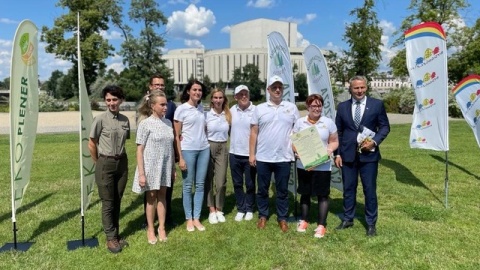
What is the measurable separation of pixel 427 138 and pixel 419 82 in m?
0.95

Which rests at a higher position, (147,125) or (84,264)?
(147,125)

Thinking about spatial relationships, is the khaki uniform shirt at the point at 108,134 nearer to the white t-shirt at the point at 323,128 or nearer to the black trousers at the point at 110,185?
the black trousers at the point at 110,185

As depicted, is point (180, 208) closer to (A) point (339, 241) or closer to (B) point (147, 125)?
(B) point (147, 125)

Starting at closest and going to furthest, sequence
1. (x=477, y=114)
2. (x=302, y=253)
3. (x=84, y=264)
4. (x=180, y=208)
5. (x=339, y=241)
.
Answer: (x=84, y=264) → (x=302, y=253) → (x=339, y=241) → (x=180, y=208) → (x=477, y=114)

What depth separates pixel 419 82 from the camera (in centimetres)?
604

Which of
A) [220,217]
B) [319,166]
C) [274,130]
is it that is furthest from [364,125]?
[220,217]

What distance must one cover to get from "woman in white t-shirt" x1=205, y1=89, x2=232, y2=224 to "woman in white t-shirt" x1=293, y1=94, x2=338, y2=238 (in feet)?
3.21

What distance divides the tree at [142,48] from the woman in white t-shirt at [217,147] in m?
41.1

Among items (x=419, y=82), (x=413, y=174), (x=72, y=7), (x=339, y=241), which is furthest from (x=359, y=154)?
(x=72, y=7)

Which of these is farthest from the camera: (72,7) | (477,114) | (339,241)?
(72,7)

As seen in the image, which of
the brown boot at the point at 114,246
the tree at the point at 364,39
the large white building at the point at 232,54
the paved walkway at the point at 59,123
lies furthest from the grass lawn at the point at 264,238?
the large white building at the point at 232,54

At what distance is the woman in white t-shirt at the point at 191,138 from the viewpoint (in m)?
4.72

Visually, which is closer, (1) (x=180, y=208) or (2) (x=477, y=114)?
(1) (x=180, y=208)

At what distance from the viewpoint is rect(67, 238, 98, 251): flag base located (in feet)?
14.4
